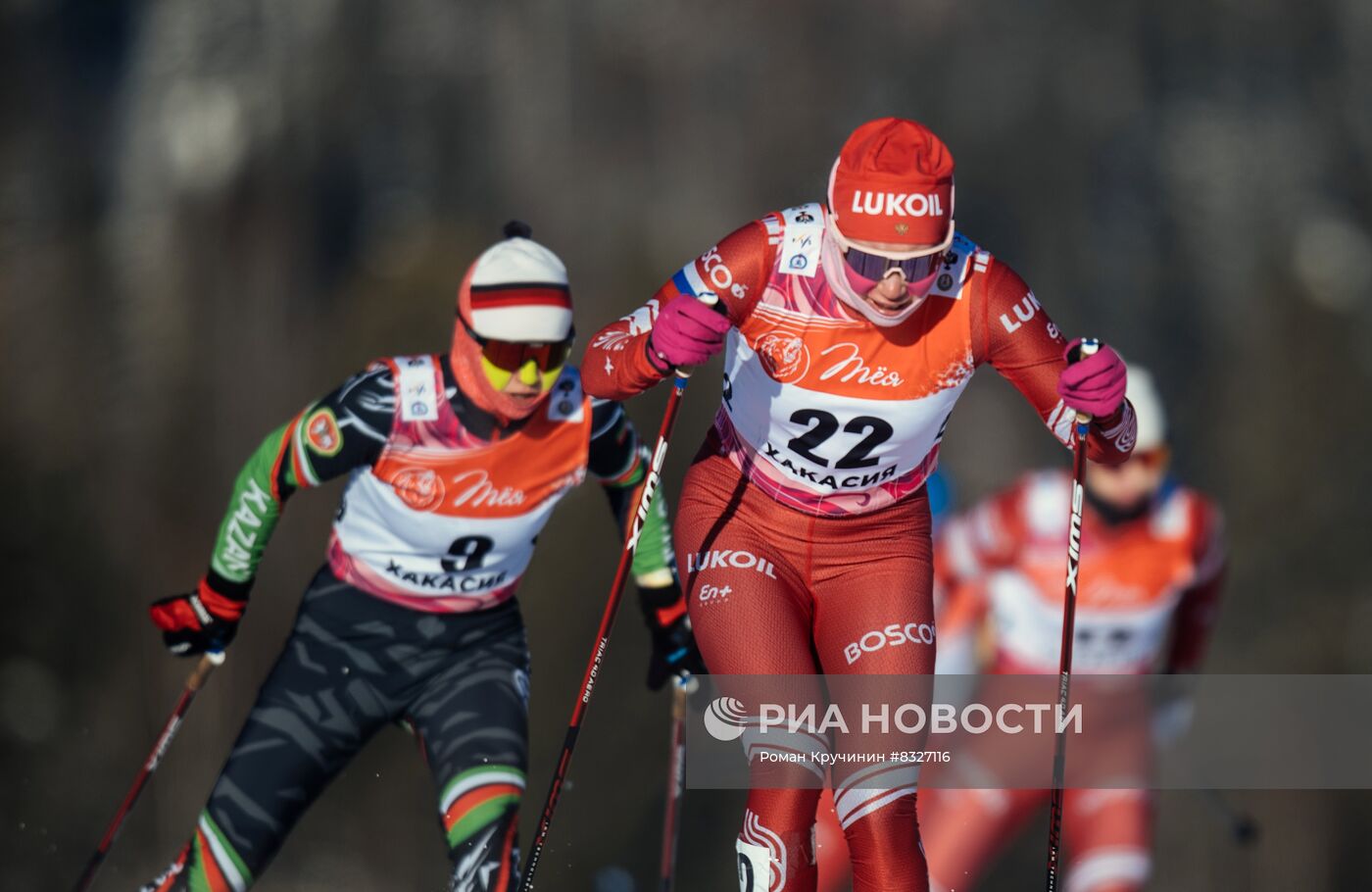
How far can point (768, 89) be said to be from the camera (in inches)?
586

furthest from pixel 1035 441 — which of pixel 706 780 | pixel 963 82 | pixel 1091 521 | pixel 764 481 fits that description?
pixel 764 481

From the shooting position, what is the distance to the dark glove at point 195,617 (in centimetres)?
509

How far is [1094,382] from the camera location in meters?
3.74

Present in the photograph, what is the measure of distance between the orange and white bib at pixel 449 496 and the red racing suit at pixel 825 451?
71 centimetres

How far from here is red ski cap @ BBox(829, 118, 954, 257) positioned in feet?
12.1

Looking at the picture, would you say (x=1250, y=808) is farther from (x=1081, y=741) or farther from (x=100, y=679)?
(x=100, y=679)

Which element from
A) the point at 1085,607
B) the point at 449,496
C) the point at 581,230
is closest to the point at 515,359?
the point at 449,496

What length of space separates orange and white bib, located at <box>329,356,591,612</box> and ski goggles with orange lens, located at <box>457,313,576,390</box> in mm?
150

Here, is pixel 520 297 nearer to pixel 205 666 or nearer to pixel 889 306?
pixel 889 306

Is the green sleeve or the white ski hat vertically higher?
the white ski hat

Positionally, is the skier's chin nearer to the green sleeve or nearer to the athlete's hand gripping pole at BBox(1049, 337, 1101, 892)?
the athlete's hand gripping pole at BBox(1049, 337, 1101, 892)

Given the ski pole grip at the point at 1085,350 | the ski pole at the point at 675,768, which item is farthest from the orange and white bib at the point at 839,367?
the ski pole at the point at 675,768

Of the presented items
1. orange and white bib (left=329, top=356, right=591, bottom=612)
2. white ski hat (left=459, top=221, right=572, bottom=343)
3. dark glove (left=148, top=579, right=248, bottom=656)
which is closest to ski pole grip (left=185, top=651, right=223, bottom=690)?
dark glove (left=148, top=579, right=248, bottom=656)

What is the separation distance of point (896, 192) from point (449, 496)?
1755mm
